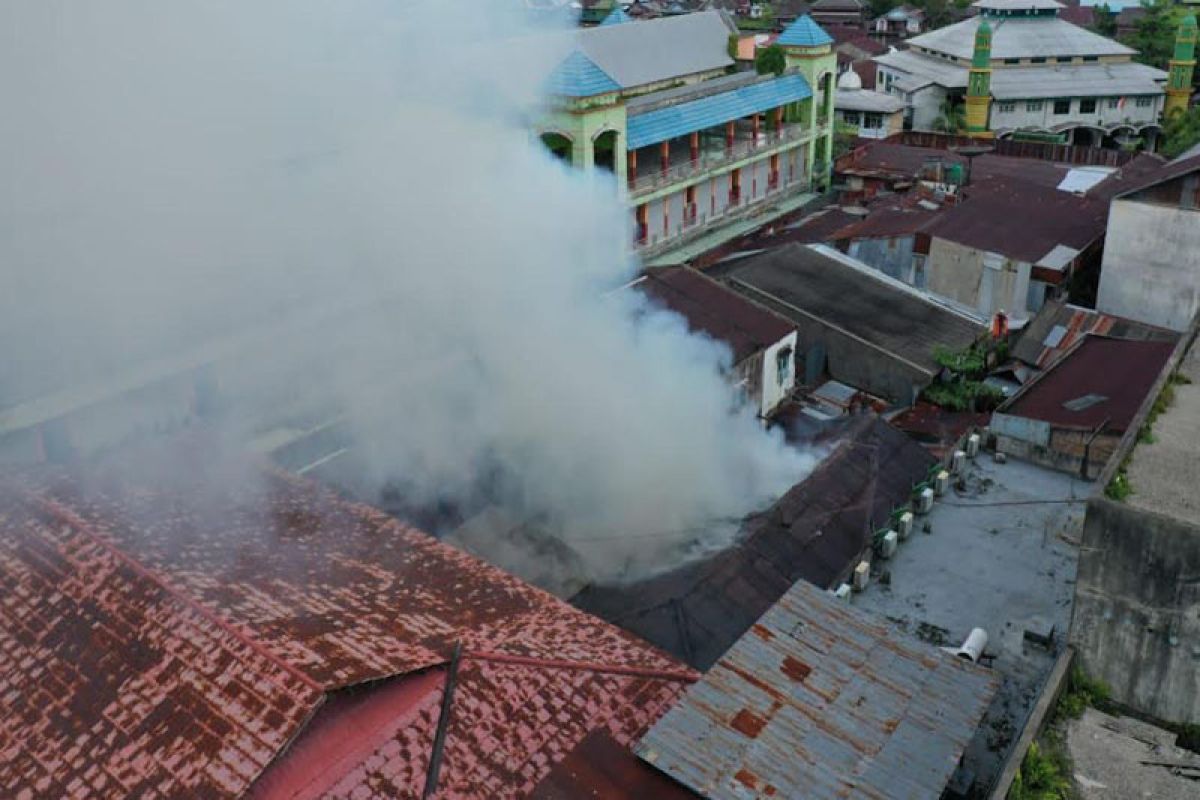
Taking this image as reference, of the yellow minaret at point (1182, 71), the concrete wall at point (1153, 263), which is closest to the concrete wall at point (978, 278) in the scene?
the concrete wall at point (1153, 263)

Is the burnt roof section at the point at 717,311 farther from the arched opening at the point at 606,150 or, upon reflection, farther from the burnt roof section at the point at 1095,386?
the arched opening at the point at 606,150

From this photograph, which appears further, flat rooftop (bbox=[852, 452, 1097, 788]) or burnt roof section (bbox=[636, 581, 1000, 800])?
flat rooftop (bbox=[852, 452, 1097, 788])

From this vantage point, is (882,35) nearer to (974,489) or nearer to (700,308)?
(700,308)

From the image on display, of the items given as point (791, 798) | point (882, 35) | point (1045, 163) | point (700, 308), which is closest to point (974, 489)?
point (700, 308)

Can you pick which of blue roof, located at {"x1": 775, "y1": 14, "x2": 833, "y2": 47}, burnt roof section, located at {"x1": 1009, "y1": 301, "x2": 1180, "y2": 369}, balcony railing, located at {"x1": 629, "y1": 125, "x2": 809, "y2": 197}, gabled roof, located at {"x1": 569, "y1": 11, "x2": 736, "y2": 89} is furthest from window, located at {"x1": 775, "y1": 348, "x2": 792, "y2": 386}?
blue roof, located at {"x1": 775, "y1": 14, "x2": 833, "y2": 47}

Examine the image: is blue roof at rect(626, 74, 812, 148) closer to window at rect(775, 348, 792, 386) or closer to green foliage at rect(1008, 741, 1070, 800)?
window at rect(775, 348, 792, 386)

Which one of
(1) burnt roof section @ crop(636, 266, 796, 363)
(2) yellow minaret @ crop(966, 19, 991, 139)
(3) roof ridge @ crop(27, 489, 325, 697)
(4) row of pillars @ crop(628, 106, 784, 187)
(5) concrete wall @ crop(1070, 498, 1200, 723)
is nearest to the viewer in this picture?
(3) roof ridge @ crop(27, 489, 325, 697)
